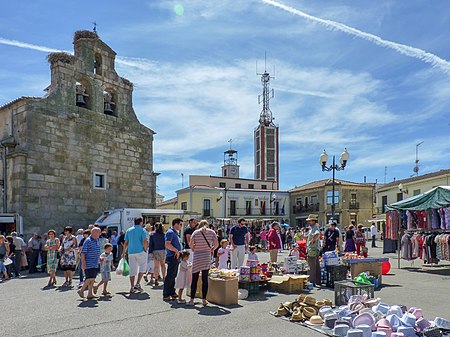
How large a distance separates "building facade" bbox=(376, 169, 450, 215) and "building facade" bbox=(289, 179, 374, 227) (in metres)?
2.01

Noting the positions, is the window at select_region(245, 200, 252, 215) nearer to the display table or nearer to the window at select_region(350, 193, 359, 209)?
the window at select_region(350, 193, 359, 209)

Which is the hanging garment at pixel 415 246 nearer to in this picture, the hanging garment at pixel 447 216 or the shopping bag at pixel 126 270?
the hanging garment at pixel 447 216

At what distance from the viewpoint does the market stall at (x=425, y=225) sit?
12.9 meters

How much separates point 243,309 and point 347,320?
210 centimetres

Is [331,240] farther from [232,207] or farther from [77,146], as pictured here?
[232,207]

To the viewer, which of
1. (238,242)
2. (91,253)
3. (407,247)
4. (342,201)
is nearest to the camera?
(91,253)

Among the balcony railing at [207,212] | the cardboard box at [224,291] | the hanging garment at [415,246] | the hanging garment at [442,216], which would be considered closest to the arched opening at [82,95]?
the cardboard box at [224,291]

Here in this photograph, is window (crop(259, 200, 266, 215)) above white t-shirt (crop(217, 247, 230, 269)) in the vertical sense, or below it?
above

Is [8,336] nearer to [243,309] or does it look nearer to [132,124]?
[243,309]

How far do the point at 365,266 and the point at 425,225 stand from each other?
197 inches

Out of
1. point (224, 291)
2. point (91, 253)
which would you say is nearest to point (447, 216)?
point (224, 291)

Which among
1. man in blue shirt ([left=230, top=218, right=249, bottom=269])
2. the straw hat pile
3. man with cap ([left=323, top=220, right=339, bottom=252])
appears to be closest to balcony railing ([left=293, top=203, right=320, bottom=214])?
man with cap ([left=323, top=220, right=339, bottom=252])

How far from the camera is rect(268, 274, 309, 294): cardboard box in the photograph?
9250 millimetres

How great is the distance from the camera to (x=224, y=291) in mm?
7820
